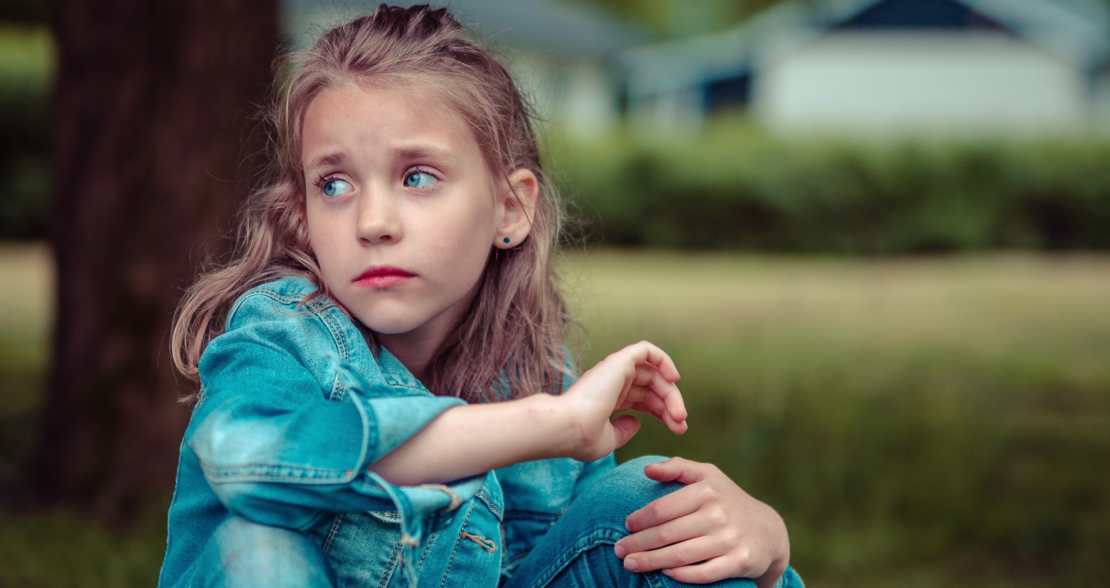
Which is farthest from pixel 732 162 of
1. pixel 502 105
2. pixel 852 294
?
pixel 502 105

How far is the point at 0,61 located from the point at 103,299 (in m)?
11.7

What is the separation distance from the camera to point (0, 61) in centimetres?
1291

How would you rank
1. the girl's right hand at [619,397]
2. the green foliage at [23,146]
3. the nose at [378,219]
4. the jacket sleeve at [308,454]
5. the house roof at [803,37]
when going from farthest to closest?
the house roof at [803,37]
the green foliage at [23,146]
the nose at [378,219]
the girl's right hand at [619,397]
the jacket sleeve at [308,454]

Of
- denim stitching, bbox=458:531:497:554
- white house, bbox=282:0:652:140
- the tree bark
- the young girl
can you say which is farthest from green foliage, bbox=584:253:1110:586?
white house, bbox=282:0:652:140

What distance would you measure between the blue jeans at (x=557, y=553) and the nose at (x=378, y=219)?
1.37 ft

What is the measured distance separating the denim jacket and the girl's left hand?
24cm

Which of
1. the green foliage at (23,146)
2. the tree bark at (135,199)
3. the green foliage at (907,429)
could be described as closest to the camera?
the tree bark at (135,199)

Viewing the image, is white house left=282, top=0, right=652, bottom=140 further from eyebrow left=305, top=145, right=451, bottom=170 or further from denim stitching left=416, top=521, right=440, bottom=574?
denim stitching left=416, top=521, right=440, bottom=574

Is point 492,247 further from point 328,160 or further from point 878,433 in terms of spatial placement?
point 878,433

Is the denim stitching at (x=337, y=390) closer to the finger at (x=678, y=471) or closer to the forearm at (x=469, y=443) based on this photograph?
the forearm at (x=469, y=443)

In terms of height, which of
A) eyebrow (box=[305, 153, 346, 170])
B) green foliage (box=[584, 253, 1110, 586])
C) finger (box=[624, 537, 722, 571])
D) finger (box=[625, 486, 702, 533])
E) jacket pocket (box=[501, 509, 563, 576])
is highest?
eyebrow (box=[305, 153, 346, 170])

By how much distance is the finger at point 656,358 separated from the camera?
140 centimetres

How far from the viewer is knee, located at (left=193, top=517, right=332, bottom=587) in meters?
1.20

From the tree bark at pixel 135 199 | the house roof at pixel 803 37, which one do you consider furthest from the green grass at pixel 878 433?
the house roof at pixel 803 37
